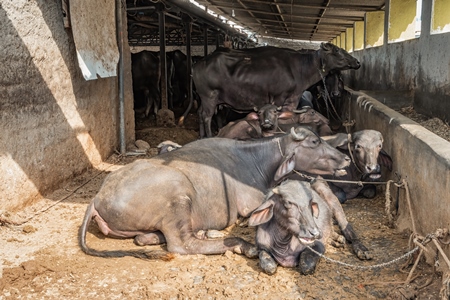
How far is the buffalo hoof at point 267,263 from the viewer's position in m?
4.35

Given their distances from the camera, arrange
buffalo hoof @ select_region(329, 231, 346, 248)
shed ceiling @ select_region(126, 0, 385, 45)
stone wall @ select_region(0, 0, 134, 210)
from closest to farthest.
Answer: buffalo hoof @ select_region(329, 231, 346, 248) → stone wall @ select_region(0, 0, 134, 210) → shed ceiling @ select_region(126, 0, 385, 45)

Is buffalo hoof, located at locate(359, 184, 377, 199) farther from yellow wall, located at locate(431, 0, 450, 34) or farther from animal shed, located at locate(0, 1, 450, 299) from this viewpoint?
yellow wall, located at locate(431, 0, 450, 34)

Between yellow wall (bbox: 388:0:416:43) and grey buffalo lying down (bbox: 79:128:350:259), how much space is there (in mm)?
7128

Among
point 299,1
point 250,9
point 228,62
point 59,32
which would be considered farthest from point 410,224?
point 250,9

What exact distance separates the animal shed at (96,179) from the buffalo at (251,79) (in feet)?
5.59

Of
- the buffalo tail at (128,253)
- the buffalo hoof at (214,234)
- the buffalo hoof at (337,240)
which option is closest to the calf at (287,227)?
the buffalo hoof at (337,240)

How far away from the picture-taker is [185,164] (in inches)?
214

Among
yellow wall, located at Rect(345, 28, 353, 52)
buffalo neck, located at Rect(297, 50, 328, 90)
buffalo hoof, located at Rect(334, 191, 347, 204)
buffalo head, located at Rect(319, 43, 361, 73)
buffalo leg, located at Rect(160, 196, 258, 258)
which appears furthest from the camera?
yellow wall, located at Rect(345, 28, 353, 52)

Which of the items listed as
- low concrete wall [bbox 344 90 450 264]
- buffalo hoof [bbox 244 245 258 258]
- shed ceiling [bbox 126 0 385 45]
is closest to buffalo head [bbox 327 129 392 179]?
low concrete wall [bbox 344 90 450 264]

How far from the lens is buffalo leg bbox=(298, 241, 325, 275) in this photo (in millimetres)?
4352

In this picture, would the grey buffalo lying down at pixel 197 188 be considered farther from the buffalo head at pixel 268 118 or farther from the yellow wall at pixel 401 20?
the yellow wall at pixel 401 20

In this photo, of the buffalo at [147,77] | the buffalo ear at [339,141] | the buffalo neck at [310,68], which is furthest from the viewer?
the buffalo at [147,77]

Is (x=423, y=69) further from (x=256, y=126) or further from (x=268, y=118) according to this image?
(x=256, y=126)

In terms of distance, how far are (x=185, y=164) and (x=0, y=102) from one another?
2.24m
